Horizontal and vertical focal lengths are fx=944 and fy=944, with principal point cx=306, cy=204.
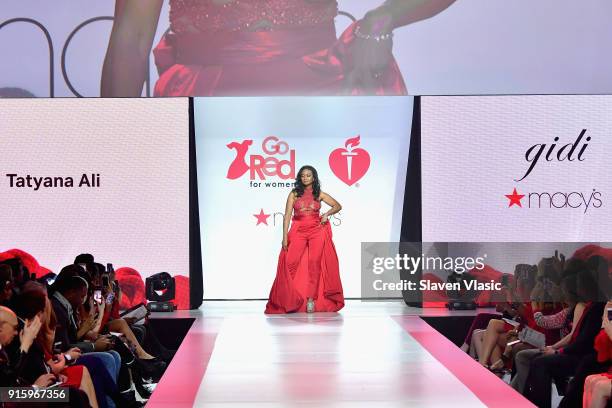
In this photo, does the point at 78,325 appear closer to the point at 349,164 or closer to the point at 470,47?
the point at 349,164

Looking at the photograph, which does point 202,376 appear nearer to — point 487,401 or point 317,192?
point 487,401

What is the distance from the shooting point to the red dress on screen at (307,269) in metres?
7.73

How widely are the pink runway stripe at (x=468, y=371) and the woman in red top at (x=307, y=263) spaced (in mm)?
1041

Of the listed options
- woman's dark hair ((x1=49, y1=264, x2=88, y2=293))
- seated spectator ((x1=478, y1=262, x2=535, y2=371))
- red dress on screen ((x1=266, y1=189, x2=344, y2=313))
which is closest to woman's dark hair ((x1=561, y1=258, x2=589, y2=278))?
seated spectator ((x1=478, y1=262, x2=535, y2=371))

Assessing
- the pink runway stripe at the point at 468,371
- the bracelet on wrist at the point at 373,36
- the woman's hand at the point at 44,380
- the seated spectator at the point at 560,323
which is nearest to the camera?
the woman's hand at the point at 44,380

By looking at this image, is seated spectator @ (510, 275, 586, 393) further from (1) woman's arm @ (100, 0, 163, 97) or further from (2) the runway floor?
(1) woman's arm @ (100, 0, 163, 97)

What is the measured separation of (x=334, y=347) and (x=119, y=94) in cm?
375

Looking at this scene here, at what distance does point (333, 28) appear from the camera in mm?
8430

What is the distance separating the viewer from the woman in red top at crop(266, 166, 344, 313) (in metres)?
7.73

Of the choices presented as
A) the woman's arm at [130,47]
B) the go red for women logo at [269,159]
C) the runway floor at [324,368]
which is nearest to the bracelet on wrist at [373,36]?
the go red for women logo at [269,159]

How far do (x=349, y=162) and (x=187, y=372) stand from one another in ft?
13.9

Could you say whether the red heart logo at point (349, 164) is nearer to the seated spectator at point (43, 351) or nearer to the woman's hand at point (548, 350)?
the woman's hand at point (548, 350)

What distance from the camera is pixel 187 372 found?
4.79 meters

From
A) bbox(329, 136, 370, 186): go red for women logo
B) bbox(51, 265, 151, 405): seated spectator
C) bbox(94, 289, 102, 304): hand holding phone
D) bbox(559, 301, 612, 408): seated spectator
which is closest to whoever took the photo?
bbox(559, 301, 612, 408): seated spectator
